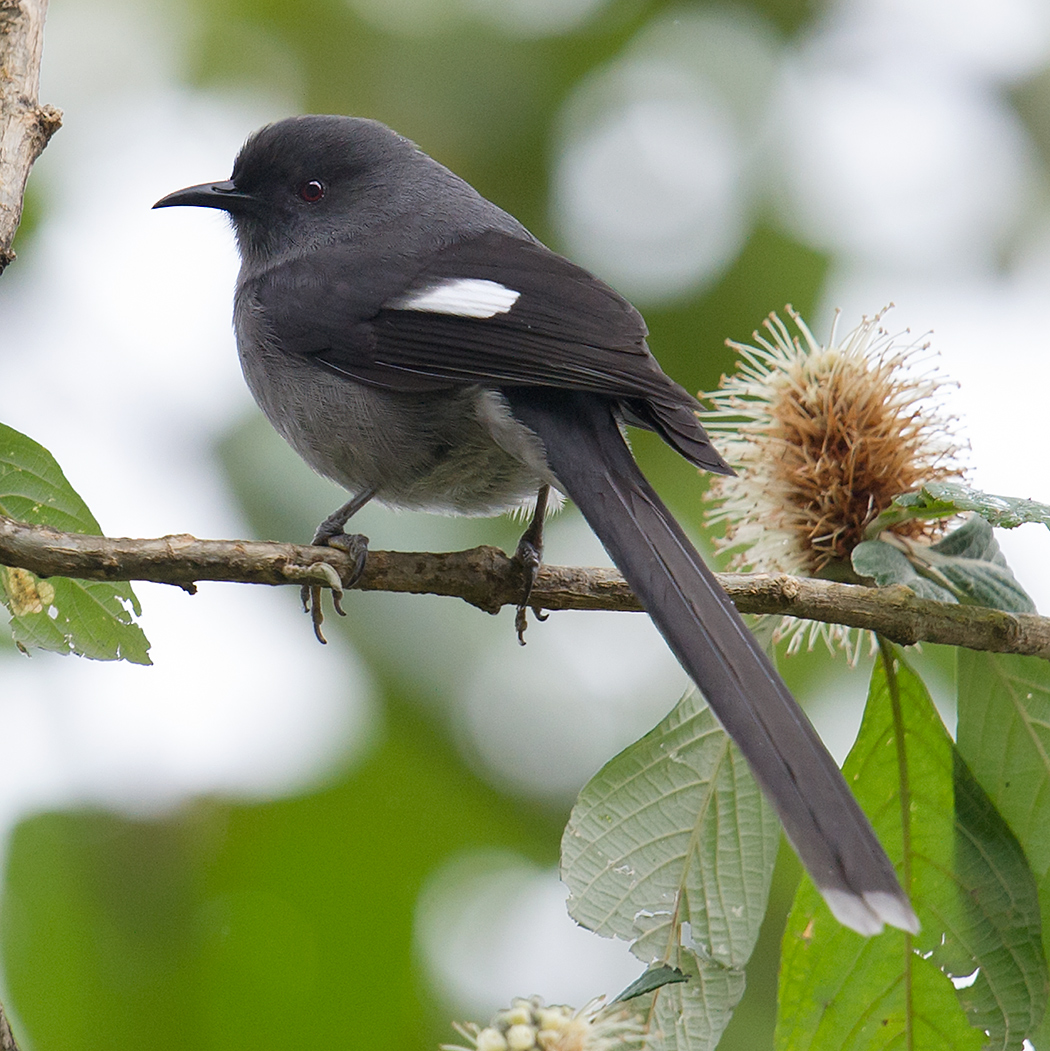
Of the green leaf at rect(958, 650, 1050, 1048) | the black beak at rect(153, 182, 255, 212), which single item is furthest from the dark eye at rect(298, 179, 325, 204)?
the green leaf at rect(958, 650, 1050, 1048)

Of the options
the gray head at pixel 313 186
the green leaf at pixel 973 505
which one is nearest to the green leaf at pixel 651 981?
the green leaf at pixel 973 505

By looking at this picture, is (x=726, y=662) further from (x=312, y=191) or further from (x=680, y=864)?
(x=312, y=191)

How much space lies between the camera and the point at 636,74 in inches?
198

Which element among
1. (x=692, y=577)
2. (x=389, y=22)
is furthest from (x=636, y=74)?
(x=692, y=577)

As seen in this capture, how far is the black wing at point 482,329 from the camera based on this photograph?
2865 mm

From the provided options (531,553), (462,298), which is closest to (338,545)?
(531,553)

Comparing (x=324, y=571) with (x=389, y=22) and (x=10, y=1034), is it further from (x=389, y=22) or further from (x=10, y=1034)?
(x=389, y=22)

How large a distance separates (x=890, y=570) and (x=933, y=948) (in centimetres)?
73

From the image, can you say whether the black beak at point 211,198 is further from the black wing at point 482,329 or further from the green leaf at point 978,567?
the green leaf at point 978,567

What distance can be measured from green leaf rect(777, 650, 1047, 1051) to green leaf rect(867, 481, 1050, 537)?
494 mm

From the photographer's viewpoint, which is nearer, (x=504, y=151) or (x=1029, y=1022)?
(x=1029, y=1022)

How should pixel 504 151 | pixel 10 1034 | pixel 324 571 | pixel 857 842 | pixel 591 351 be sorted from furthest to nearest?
pixel 504 151
pixel 591 351
pixel 324 571
pixel 857 842
pixel 10 1034

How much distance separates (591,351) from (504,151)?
7.53 ft

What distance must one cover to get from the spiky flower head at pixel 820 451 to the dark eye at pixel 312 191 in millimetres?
1573
